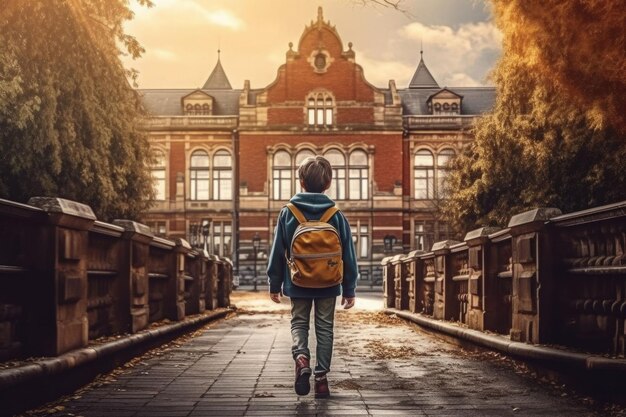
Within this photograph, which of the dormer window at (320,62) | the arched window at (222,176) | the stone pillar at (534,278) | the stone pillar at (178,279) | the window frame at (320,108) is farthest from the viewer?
the arched window at (222,176)

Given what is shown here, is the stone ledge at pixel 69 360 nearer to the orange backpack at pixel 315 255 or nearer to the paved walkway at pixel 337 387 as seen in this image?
the paved walkway at pixel 337 387

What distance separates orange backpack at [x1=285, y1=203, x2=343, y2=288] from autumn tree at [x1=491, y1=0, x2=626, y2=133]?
8882 millimetres

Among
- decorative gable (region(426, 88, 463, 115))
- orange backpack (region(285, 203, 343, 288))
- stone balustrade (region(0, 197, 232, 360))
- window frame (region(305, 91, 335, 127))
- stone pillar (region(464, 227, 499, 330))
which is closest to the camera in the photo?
stone balustrade (region(0, 197, 232, 360))

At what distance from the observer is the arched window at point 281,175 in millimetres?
49562

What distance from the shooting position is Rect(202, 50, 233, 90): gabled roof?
5811 centimetres

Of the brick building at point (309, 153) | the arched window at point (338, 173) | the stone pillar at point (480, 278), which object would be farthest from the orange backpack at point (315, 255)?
the arched window at point (338, 173)

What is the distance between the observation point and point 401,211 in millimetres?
49531

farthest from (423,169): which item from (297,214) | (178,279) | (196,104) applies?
(297,214)

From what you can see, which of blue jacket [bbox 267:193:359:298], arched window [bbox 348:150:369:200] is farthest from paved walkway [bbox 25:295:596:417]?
arched window [bbox 348:150:369:200]

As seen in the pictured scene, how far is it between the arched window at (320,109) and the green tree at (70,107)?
2694 cm

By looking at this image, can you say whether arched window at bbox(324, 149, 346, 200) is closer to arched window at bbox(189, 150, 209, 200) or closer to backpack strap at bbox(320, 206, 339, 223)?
arched window at bbox(189, 150, 209, 200)

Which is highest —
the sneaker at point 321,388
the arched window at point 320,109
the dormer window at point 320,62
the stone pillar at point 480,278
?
the dormer window at point 320,62

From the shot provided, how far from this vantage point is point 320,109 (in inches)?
1960

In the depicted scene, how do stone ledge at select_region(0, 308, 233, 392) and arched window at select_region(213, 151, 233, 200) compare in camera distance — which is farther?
arched window at select_region(213, 151, 233, 200)
